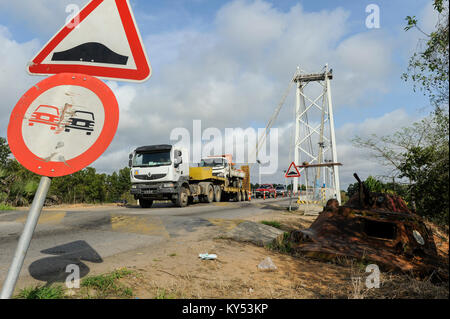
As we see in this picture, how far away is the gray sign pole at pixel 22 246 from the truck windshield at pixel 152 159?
12.1m

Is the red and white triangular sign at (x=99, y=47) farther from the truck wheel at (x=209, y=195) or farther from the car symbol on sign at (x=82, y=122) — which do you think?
the truck wheel at (x=209, y=195)

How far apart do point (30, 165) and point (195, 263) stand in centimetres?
271

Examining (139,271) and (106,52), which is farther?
(139,271)

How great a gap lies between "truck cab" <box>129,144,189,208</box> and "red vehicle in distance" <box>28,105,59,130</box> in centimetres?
1185

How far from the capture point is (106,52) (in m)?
1.98

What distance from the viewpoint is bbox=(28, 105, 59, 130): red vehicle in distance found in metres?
1.75

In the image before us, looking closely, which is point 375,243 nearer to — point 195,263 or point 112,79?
point 195,263

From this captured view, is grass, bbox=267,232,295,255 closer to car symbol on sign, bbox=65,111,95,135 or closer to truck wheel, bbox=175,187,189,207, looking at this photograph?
car symbol on sign, bbox=65,111,95,135

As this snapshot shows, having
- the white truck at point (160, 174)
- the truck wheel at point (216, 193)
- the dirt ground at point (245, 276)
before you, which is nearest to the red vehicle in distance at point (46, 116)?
the dirt ground at point (245, 276)

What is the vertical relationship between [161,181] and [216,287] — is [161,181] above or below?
above

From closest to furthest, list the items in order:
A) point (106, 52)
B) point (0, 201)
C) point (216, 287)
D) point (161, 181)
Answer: point (106, 52)
point (216, 287)
point (0, 201)
point (161, 181)

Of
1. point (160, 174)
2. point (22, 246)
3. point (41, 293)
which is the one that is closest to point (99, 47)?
point (22, 246)
